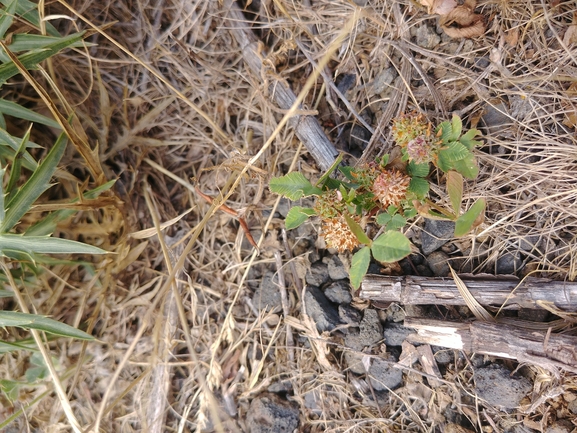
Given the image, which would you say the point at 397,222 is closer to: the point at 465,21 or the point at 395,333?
the point at 395,333

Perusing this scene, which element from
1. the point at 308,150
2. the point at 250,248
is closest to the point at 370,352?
the point at 250,248

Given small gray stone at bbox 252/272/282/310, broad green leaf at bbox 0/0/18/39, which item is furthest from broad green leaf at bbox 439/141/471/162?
broad green leaf at bbox 0/0/18/39

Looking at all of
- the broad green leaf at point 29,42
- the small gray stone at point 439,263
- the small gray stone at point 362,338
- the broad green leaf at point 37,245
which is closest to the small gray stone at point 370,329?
the small gray stone at point 362,338

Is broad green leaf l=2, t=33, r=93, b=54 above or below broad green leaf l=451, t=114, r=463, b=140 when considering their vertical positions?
above

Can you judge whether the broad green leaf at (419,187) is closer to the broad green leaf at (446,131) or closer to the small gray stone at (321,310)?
the broad green leaf at (446,131)

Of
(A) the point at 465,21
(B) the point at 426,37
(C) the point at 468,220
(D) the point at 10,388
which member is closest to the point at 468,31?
(A) the point at 465,21

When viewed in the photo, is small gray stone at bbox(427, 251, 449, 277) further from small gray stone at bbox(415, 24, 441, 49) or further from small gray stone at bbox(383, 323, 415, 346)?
small gray stone at bbox(415, 24, 441, 49)
